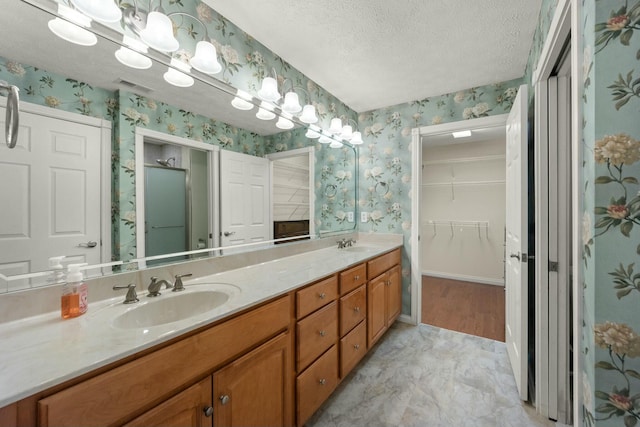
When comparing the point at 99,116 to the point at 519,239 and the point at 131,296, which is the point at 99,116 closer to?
the point at 131,296

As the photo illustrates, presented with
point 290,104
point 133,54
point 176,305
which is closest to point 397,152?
point 290,104

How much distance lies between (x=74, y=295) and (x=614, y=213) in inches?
65.1

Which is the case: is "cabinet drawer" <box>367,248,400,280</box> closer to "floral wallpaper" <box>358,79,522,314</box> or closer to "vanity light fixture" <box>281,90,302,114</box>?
"floral wallpaper" <box>358,79,522,314</box>

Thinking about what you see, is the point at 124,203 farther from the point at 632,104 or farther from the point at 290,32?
the point at 632,104

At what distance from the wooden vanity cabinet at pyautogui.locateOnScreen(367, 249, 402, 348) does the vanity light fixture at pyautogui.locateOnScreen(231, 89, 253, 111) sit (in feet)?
4.58

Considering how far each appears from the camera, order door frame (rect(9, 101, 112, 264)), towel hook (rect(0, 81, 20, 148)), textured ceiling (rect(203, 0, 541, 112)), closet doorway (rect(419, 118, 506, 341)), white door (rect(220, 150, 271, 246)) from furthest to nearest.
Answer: closet doorway (rect(419, 118, 506, 341)) → white door (rect(220, 150, 271, 246)) → textured ceiling (rect(203, 0, 541, 112)) → door frame (rect(9, 101, 112, 264)) → towel hook (rect(0, 81, 20, 148))

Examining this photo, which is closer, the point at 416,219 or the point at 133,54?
the point at 133,54

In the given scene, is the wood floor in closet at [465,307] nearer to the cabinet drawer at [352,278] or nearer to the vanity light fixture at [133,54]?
the cabinet drawer at [352,278]

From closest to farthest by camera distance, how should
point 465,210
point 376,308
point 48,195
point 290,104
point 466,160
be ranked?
point 48,195 < point 290,104 < point 376,308 < point 466,160 < point 465,210

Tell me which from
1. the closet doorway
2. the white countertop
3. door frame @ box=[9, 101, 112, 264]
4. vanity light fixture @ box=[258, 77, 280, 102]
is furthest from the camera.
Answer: the closet doorway

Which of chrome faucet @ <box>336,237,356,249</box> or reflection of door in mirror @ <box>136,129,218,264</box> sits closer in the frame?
reflection of door in mirror @ <box>136,129,218,264</box>

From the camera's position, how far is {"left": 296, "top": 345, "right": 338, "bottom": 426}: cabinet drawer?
131 centimetres

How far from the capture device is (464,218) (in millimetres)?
4172

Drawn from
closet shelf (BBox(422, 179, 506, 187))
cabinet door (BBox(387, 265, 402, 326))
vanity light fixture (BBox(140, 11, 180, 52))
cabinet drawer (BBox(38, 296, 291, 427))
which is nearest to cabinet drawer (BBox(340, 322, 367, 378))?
cabinet door (BBox(387, 265, 402, 326))
